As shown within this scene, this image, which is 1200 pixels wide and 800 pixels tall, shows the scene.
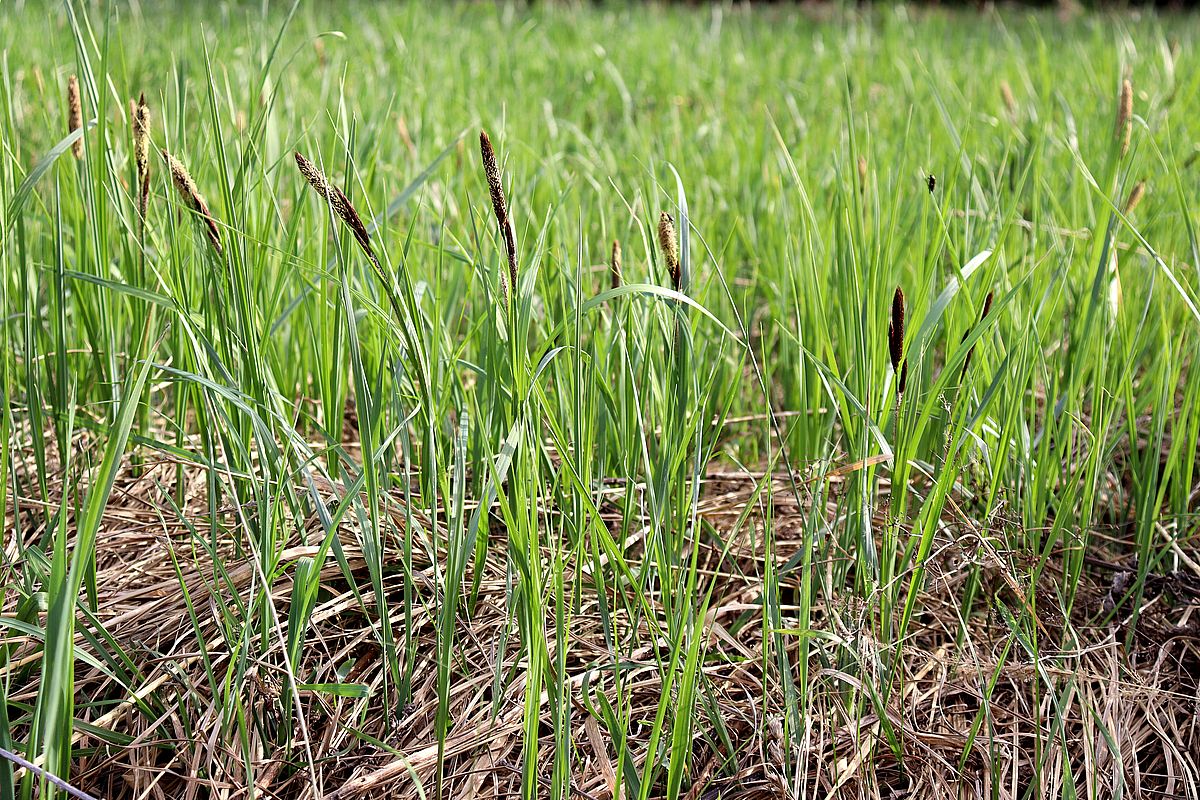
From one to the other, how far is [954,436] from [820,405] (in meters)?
0.25

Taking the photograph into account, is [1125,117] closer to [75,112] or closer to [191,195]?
[191,195]

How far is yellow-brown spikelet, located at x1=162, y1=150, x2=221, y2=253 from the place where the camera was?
2.62 feet

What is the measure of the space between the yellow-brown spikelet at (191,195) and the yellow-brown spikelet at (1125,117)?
1130 mm

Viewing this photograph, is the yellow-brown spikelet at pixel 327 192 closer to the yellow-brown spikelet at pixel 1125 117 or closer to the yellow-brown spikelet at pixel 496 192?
the yellow-brown spikelet at pixel 496 192

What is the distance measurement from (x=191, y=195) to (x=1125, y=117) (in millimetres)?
1188

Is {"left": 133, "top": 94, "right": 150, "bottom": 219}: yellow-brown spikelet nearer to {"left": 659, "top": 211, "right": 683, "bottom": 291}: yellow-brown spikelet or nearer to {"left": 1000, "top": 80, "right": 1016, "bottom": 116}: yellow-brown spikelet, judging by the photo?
{"left": 659, "top": 211, "right": 683, "bottom": 291}: yellow-brown spikelet

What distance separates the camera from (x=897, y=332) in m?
0.84

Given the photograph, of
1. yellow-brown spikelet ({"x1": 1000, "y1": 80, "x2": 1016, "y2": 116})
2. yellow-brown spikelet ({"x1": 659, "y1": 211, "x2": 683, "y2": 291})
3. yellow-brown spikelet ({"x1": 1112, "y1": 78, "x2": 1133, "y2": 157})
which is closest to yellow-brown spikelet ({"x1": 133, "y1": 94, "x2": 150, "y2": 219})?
yellow-brown spikelet ({"x1": 659, "y1": 211, "x2": 683, "y2": 291})

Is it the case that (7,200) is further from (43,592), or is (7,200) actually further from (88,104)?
(43,592)

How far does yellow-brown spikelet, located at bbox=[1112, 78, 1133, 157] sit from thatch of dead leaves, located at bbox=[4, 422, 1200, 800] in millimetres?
609

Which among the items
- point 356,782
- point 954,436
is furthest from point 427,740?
point 954,436

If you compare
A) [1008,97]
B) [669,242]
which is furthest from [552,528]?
[1008,97]

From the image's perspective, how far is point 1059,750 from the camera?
925 mm

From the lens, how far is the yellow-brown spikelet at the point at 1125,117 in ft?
4.14
